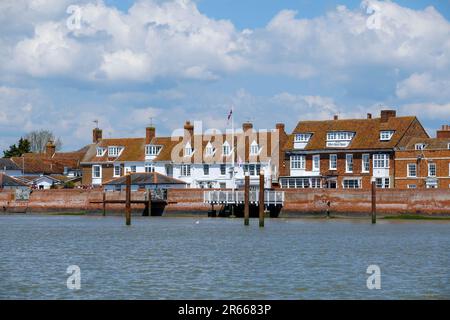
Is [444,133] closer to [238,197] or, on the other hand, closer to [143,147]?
[238,197]

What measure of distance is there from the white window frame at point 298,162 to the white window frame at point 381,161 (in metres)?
7.50

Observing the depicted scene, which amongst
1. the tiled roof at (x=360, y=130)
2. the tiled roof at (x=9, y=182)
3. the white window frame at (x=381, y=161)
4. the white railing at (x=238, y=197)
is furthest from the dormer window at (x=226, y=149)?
the tiled roof at (x=9, y=182)

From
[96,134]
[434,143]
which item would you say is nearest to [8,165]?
[96,134]

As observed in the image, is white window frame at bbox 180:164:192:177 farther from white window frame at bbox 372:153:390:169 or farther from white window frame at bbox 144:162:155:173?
white window frame at bbox 372:153:390:169

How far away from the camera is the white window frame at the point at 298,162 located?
97.1 meters

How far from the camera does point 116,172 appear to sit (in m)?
110

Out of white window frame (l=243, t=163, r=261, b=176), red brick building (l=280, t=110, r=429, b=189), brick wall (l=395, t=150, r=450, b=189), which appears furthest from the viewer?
white window frame (l=243, t=163, r=261, b=176)

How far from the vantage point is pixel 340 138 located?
9575cm

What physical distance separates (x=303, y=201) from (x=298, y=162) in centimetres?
1291

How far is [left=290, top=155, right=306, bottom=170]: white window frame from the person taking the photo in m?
97.1

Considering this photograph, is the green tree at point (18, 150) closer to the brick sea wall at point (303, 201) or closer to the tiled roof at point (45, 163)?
the tiled roof at point (45, 163)

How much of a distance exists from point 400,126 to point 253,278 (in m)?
58.7

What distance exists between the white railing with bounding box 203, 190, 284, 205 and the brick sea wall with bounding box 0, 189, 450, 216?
0.92 m

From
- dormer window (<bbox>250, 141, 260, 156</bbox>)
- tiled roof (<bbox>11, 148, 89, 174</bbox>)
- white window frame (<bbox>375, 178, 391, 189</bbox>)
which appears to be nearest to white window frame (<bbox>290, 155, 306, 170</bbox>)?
dormer window (<bbox>250, 141, 260, 156</bbox>)
